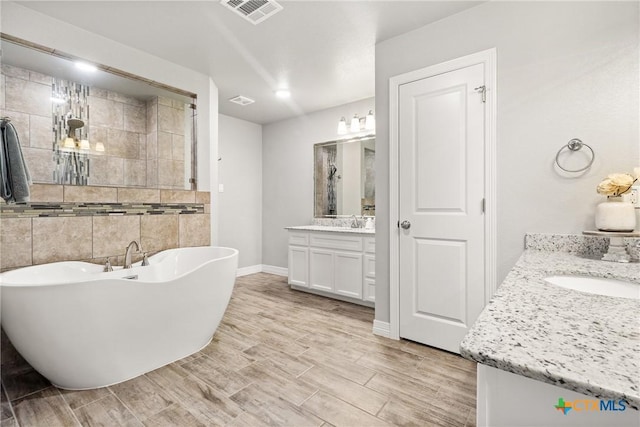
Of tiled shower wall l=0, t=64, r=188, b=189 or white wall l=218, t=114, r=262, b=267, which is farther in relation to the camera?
white wall l=218, t=114, r=262, b=267

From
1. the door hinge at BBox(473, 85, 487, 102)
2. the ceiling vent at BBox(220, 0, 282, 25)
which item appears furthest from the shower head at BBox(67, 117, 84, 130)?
the door hinge at BBox(473, 85, 487, 102)

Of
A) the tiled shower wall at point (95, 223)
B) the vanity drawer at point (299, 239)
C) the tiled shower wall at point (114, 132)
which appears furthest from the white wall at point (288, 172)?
the tiled shower wall at point (114, 132)

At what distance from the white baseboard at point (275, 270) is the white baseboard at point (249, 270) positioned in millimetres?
84


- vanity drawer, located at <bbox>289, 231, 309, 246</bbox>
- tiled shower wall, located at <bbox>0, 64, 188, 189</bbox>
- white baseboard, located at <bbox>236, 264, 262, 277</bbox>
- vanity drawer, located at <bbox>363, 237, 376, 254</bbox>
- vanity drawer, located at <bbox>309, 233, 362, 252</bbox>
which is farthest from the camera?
white baseboard, located at <bbox>236, 264, 262, 277</bbox>

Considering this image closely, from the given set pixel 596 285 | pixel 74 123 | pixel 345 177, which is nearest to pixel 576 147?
pixel 596 285

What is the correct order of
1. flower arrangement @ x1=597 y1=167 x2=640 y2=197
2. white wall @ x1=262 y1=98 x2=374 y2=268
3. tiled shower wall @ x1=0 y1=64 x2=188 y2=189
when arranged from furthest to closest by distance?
white wall @ x1=262 y1=98 x2=374 y2=268
tiled shower wall @ x1=0 y1=64 x2=188 y2=189
flower arrangement @ x1=597 y1=167 x2=640 y2=197

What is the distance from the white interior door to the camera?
2.19m

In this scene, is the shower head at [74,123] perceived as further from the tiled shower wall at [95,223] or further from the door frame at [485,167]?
the door frame at [485,167]

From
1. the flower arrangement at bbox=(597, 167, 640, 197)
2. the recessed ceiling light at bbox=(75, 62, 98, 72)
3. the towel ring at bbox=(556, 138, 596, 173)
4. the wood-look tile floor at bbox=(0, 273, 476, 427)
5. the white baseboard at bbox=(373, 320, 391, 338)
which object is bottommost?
the wood-look tile floor at bbox=(0, 273, 476, 427)

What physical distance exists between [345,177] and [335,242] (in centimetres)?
108

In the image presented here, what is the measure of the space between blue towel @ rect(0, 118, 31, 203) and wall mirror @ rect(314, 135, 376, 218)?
320 cm

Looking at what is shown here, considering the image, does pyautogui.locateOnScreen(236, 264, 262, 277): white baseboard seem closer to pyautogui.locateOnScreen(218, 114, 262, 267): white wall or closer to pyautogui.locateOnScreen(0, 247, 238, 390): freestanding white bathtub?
pyautogui.locateOnScreen(218, 114, 262, 267): white wall

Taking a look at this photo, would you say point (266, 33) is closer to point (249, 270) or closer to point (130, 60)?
point (130, 60)

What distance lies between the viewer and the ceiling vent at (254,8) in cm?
212
